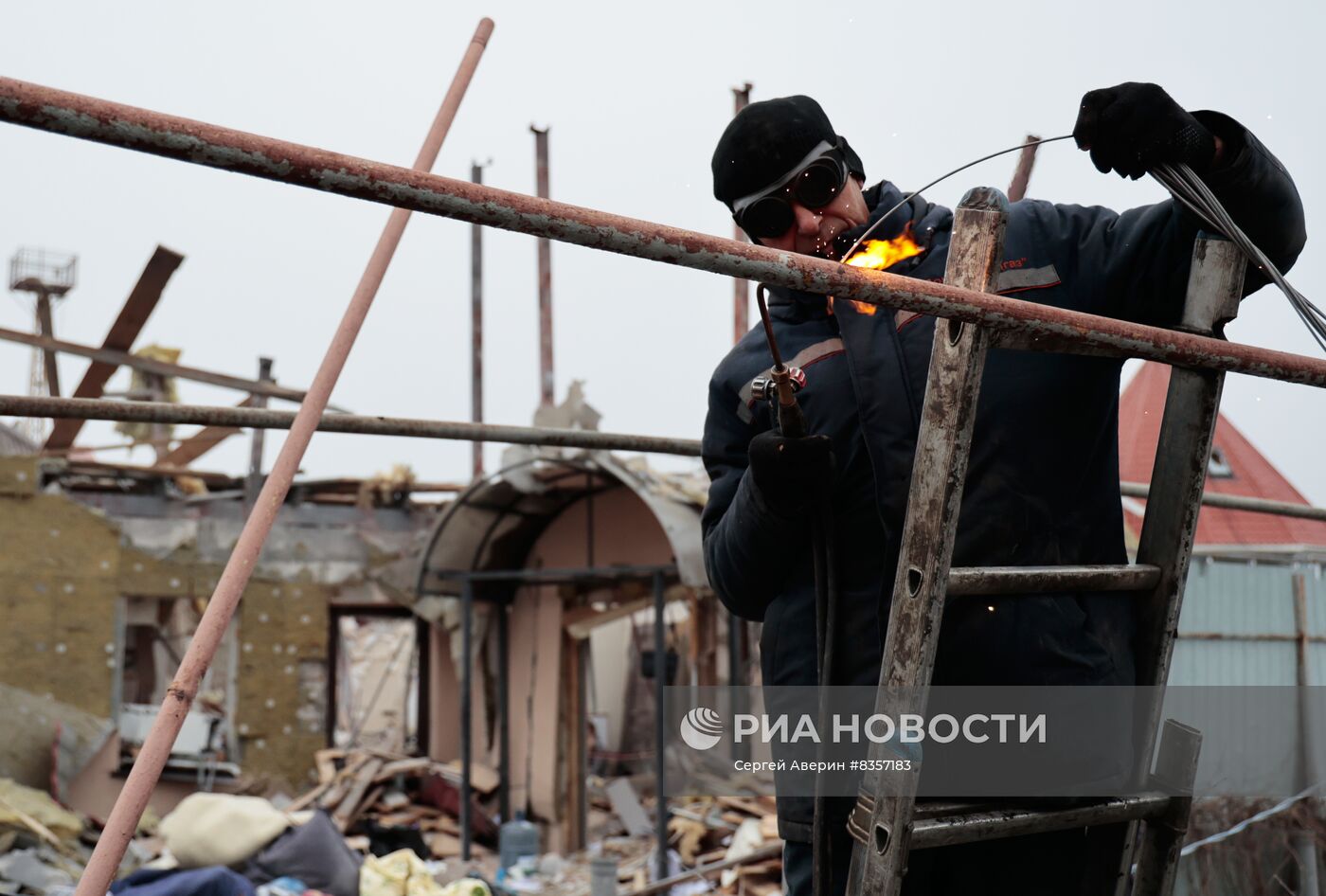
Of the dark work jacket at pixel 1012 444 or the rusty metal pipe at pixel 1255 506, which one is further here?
the rusty metal pipe at pixel 1255 506

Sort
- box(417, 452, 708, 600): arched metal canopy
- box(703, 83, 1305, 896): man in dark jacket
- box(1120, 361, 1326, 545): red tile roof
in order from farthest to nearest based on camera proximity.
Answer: box(1120, 361, 1326, 545): red tile roof < box(417, 452, 708, 600): arched metal canopy < box(703, 83, 1305, 896): man in dark jacket

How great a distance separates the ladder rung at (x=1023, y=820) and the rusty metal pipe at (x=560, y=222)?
766 millimetres

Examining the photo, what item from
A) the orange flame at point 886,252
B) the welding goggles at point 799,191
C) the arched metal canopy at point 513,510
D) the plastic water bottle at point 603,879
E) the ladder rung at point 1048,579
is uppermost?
the welding goggles at point 799,191

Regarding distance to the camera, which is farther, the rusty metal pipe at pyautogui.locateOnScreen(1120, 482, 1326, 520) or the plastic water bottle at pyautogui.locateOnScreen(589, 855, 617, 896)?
the plastic water bottle at pyautogui.locateOnScreen(589, 855, 617, 896)

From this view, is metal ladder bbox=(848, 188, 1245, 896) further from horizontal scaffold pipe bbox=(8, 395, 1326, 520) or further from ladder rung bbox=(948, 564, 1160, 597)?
horizontal scaffold pipe bbox=(8, 395, 1326, 520)

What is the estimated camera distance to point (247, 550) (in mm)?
2746

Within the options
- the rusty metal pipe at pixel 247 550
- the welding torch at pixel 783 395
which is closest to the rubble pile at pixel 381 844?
the rusty metal pipe at pixel 247 550

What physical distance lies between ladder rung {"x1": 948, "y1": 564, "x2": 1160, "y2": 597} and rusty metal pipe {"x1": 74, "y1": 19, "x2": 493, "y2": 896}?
4.65 ft

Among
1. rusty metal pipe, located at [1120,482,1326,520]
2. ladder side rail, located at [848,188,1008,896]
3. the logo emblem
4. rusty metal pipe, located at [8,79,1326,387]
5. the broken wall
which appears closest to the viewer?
rusty metal pipe, located at [8,79,1326,387]

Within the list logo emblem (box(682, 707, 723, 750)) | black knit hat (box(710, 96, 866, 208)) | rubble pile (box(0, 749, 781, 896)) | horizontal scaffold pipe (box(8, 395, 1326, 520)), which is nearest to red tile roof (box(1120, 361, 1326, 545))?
rubble pile (box(0, 749, 781, 896))

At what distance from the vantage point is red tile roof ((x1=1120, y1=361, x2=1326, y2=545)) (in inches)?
661

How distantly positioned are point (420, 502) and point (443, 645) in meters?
2.02

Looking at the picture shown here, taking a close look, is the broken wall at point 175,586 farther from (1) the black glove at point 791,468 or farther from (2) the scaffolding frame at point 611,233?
(2) the scaffolding frame at point 611,233

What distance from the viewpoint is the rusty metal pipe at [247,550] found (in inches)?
90.2
